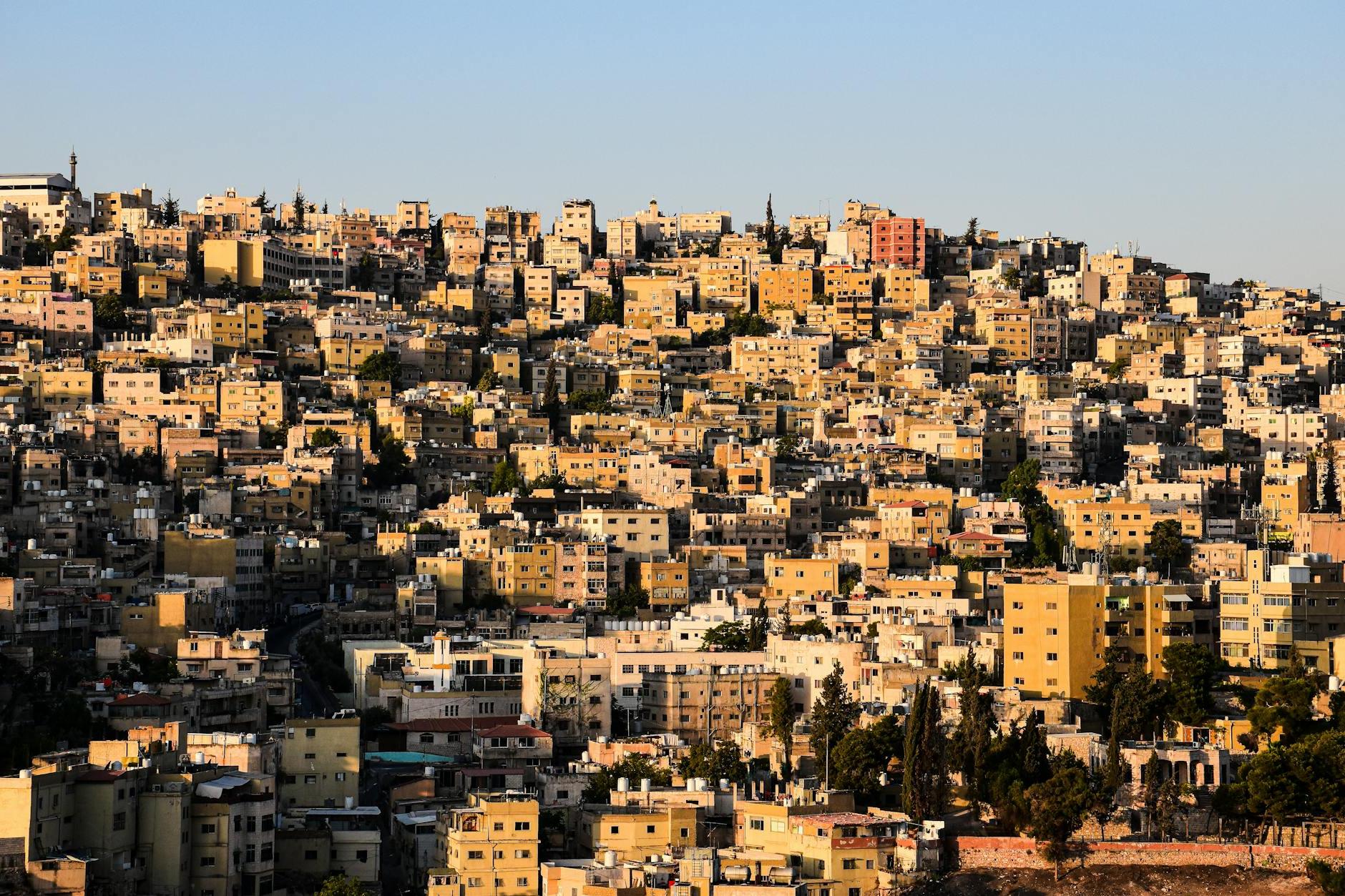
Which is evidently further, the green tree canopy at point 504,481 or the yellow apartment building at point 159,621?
the green tree canopy at point 504,481

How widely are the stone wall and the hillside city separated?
6 centimetres

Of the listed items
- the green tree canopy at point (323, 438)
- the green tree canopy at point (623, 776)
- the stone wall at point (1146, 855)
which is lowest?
the stone wall at point (1146, 855)

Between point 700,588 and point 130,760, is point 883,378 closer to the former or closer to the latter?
point 700,588

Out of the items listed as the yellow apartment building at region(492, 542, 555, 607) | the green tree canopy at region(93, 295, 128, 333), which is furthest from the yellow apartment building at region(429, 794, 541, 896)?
the green tree canopy at region(93, 295, 128, 333)

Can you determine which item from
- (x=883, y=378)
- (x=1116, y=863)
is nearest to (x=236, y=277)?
(x=883, y=378)

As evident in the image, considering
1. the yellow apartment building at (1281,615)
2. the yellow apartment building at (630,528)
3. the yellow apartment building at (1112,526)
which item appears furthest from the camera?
the yellow apartment building at (1112,526)

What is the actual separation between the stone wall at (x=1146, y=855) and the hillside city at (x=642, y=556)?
0.19ft

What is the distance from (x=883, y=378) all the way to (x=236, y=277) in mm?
23063

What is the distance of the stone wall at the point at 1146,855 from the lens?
4238 cm

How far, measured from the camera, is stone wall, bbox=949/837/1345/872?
42375 mm

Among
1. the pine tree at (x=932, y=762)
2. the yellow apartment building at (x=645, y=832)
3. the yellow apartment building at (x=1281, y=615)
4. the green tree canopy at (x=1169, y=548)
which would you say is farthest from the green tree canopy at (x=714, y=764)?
the green tree canopy at (x=1169, y=548)

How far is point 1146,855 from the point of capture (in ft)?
140

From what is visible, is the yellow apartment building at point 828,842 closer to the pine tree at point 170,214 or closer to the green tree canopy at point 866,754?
the green tree canopy at point 866,754

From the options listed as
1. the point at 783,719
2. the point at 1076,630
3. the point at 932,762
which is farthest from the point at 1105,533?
the point at 932,762
